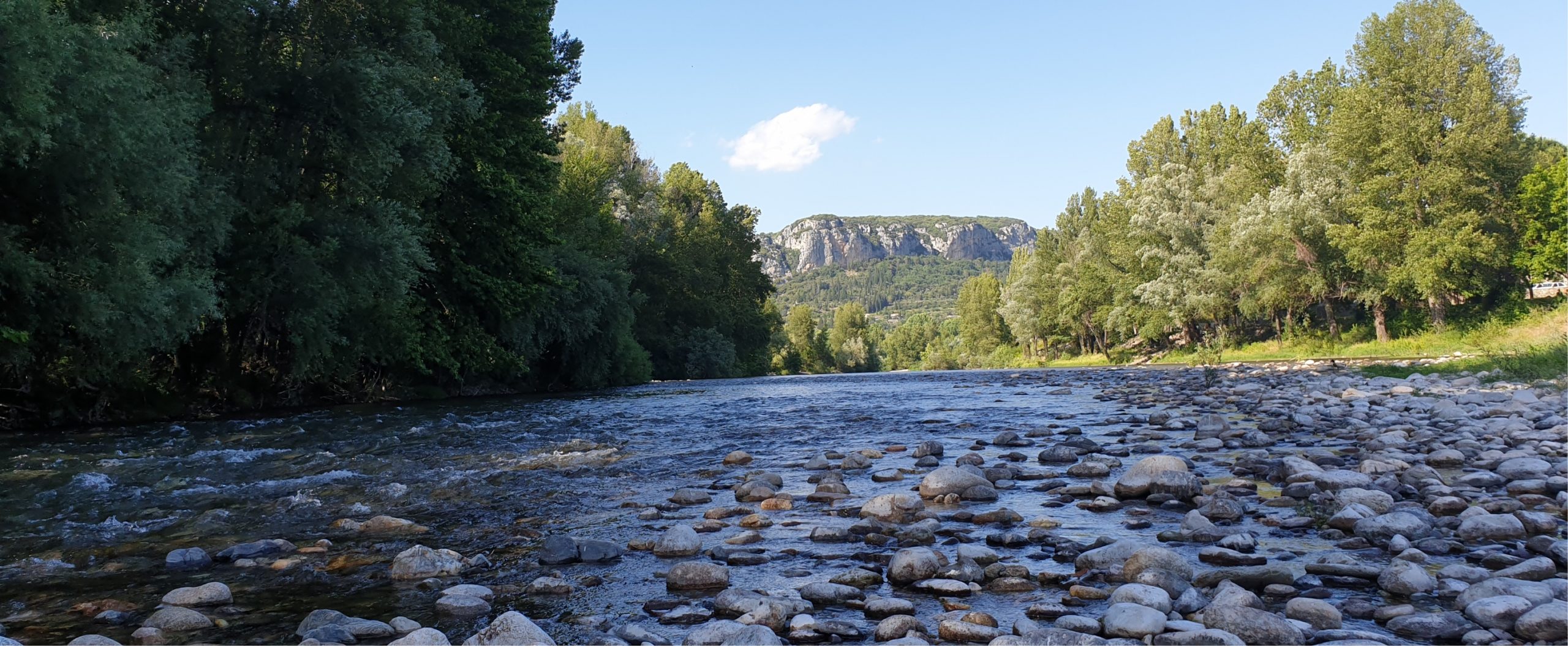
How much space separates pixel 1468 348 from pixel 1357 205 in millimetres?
9156

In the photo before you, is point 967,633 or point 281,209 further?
point 281,209

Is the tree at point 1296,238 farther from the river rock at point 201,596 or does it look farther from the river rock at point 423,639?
the river rock at point 201,596

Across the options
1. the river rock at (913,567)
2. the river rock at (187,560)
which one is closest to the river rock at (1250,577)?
the river rock at (913,567)

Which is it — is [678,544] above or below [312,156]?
below

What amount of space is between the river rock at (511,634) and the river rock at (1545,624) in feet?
14.7

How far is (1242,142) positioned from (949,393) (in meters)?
40.2

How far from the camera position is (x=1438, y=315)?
38062 mm

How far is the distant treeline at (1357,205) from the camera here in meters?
36.3

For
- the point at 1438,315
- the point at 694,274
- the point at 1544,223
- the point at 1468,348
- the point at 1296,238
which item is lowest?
the point at 1468,348

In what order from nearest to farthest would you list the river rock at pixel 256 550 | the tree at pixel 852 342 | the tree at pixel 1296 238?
the river rock at pixel 256 550 < the tree at pixel 1296 238 < the tree at pixel 852 342

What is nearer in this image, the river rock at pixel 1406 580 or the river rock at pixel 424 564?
the river rock at pixel 1406 580

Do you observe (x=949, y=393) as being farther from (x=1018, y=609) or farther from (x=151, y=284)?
(x=1018, y=609)

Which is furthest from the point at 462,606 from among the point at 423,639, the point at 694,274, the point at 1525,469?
the point at 694,274

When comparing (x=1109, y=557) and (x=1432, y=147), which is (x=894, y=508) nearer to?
(x=1109, y=557)
